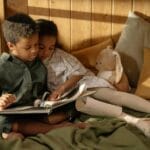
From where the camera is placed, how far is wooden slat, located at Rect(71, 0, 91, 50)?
2162mm

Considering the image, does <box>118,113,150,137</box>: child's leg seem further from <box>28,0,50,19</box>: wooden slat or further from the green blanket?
<box>28,0,50,19</box>: wooden slat

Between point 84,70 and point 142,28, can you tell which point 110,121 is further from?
point 142,28

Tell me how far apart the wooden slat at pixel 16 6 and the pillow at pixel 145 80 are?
2.54ft

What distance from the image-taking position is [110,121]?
1554 mm

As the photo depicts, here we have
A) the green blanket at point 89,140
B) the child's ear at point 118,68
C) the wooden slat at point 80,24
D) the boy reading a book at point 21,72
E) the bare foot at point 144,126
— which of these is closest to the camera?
the green blanket at point 89,140

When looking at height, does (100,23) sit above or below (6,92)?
above

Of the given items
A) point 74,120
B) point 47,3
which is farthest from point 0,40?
point 74,120

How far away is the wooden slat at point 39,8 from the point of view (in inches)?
87.5

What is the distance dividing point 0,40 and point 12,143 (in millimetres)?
1036

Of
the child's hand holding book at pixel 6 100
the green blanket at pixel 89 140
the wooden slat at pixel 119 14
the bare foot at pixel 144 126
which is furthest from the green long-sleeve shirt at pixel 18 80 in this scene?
the wooden slat at pixel 119 14

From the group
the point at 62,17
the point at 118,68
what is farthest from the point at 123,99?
the point at 62,17

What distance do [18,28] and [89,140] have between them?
607 millimetres

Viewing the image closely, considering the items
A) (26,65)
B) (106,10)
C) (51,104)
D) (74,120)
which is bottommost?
(74,120)

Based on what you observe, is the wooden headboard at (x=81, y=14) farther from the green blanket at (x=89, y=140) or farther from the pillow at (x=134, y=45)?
→ the green blanket at (x=89, y=140)
